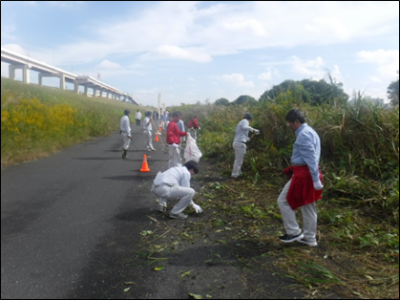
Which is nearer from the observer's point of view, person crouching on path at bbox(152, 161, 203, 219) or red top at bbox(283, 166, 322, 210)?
red top at bbox(283, 166, 322, 210)

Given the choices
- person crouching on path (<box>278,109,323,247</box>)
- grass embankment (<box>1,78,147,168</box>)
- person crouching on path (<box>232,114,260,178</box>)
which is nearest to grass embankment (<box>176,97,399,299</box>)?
person crouching on path (<box>278,109,323,247</box>)

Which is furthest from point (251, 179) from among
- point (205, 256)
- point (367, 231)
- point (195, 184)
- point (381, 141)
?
point (205, 256)

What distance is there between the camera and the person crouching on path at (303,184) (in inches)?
173

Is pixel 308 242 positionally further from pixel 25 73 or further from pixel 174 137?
pixel 25 73

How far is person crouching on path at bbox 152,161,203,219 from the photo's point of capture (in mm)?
6059

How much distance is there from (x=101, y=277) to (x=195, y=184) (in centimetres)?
519

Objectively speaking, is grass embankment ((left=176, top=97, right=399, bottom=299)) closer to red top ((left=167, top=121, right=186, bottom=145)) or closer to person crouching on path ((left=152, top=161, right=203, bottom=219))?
person crouching on path ((left=152, top=161, right=203, bottom=219))

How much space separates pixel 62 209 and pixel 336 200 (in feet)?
18.7

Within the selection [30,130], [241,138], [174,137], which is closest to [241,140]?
[241,138]

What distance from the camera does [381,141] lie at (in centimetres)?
755

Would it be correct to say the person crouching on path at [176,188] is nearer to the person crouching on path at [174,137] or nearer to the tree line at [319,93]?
the person crouching on path at [174,137]

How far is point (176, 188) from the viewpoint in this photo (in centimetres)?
606

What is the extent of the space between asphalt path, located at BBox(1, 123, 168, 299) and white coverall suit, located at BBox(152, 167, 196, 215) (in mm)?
901

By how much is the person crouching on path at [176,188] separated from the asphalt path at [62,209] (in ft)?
2.79
